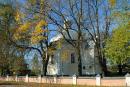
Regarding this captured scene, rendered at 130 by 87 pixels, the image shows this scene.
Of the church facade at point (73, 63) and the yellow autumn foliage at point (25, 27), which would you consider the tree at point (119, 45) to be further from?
the church facade at point (73, 63)

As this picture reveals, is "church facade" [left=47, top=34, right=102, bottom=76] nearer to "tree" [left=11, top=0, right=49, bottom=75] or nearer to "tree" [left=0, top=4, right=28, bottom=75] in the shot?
"tree" [left=0, top=4, right=28, bottom=75]

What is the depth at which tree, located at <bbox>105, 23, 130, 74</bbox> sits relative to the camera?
47.5 m

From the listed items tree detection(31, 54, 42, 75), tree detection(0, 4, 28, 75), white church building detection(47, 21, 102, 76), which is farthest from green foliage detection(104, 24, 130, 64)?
tree detection(31, 54, 42, 75)

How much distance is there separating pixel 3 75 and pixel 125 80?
4413 cm

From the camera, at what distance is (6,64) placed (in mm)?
71625

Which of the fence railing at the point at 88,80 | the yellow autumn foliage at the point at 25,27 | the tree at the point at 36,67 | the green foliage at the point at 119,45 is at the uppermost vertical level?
the yellow autumn foliage at the point at 25,27

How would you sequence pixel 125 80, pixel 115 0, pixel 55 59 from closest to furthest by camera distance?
pixel 125 80 < pixel 115 0 < pixel 55 59

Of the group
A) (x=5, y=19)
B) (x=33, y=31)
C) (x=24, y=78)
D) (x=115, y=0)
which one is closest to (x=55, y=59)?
(x=24, y=78)

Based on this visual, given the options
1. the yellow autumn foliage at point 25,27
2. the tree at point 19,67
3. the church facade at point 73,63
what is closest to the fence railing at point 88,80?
the church facade at point 73,63

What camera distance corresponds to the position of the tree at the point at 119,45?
47469 mm

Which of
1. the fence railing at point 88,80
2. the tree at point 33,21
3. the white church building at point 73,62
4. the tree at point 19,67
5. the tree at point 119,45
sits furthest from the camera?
the tree at point 19,67

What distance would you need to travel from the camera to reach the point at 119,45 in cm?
4866

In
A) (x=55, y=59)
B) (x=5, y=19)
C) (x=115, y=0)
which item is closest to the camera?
(x=115, y=0)

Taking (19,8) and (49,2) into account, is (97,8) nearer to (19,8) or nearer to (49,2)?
(49,2)
